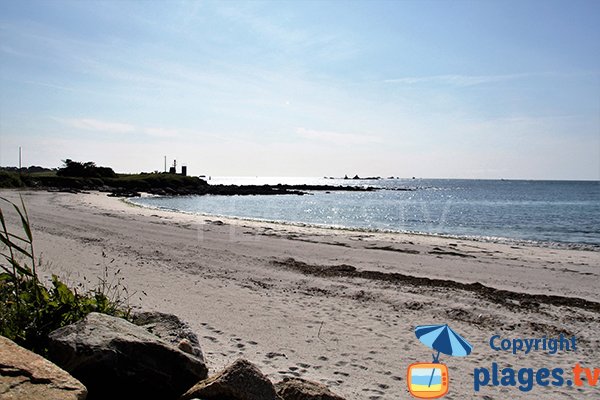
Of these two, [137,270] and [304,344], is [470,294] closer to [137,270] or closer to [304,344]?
[304,344]

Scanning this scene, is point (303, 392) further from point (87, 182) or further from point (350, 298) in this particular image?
point (87, 182)

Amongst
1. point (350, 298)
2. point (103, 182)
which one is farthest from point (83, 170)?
point (350, 298)

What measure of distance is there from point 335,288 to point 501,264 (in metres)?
7.63

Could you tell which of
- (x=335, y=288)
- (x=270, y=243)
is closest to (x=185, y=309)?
(x=335, y=288)

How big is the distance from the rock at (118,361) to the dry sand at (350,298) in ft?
6.31

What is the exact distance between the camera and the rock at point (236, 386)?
3.45 meters

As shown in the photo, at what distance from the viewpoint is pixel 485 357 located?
662cm

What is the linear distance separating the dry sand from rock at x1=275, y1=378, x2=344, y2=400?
50.4 inches

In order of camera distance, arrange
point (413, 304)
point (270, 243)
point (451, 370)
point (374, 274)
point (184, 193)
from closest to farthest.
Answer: point (451, 370) < point (413, 304) < point (374, 274) < point (270, 243) < point (184, 193)

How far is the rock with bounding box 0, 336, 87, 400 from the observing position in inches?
109

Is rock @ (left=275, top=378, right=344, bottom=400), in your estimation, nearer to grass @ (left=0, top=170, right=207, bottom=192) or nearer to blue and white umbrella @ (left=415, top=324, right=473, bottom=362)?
blue and white umbrella @ (left=415, top=324, right=473, bottom=362)

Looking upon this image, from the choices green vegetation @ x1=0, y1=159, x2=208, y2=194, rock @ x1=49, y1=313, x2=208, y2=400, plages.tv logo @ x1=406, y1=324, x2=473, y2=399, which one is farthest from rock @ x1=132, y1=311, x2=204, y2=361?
green vegetation @ x1=0, y1=159, x2=208, y2=194

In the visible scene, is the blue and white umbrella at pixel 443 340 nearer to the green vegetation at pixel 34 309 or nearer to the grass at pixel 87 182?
the green vegetation at pixel 34 309

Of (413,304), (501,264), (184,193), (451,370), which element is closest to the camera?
(451,370)
